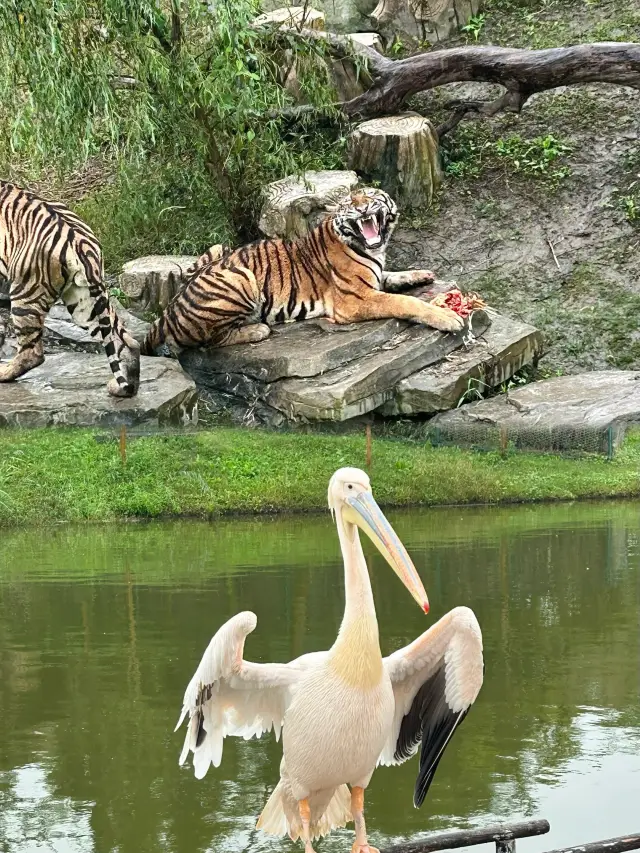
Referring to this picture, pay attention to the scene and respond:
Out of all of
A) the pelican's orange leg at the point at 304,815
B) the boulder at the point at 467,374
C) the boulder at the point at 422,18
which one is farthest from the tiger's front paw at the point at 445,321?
the pelican's orange leg at the point at 304,815

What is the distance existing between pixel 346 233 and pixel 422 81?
3.60 m

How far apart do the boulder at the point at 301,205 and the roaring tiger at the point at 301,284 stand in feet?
1.23

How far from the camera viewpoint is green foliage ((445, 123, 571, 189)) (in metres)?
17.0

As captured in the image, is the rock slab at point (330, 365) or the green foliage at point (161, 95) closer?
the green foliage at point (161, 95)

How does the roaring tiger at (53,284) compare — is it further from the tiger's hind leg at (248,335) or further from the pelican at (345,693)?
the pelican at (345,693)

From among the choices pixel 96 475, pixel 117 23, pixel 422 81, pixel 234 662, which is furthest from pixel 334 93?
pixel 234 662

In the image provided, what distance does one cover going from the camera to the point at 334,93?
1549 cm

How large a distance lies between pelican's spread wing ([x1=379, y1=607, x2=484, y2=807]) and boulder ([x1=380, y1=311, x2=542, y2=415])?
863cm

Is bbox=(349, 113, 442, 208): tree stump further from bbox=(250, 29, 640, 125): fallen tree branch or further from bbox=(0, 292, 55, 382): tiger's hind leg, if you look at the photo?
bbox=(0, 292, 55, 382): tiger's hind leg

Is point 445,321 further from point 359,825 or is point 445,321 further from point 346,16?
point 359,825

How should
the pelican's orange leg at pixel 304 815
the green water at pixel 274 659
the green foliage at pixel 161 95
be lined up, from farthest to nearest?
the green foliage at pixel 161 95, the green water at pixel 274 659, the pelican's orange leg at pixel 304 815

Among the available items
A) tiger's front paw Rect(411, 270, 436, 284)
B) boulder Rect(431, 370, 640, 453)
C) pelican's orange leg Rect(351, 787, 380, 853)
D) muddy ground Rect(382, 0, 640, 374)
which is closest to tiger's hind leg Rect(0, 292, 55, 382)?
tiger's front paw Rect(411, 270, 436, 284)

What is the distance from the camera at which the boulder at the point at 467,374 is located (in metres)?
13.5

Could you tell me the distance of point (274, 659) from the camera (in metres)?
7.55
